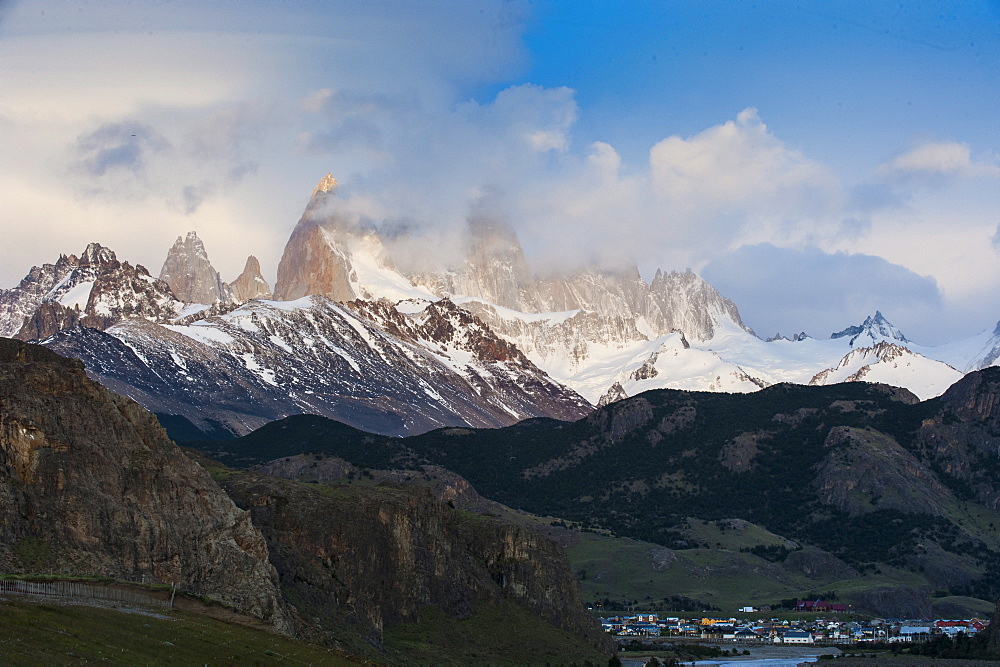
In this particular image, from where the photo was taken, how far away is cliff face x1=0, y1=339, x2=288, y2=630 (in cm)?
8538

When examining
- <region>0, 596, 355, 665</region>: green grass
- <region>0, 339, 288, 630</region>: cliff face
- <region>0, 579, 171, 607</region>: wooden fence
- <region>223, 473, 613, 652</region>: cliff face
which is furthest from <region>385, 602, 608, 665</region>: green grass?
<region>0, 579, 171, 607</region>: wooden fence

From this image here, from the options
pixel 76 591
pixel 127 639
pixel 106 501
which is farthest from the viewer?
pixel 106 501

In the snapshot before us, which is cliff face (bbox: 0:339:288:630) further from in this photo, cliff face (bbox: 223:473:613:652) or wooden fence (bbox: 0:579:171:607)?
cliff face (bbox: 223:473:613:652)

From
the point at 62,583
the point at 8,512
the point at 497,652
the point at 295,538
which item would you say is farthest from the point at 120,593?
the point at 497,652

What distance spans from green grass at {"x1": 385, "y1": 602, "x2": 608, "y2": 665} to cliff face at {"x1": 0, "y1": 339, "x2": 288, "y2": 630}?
26.7 metres

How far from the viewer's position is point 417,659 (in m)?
123

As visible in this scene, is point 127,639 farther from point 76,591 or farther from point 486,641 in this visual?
point 486,641

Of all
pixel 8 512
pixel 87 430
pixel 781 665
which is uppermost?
pixel 87 430

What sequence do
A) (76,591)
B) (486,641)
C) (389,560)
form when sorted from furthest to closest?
1. (486,641)
2. (389,560)
3. (76,591)

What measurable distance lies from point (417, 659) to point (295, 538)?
49.7ft

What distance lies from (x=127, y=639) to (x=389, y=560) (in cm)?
6784

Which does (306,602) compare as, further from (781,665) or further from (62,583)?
(781,665)

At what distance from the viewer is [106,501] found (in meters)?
89.9

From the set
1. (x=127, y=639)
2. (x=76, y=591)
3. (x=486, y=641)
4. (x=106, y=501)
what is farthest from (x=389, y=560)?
(x=127, y=639)
